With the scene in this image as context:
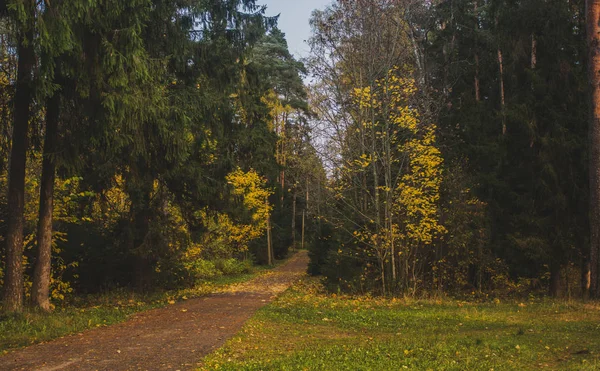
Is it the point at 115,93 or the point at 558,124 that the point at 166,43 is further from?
the point at 558,124

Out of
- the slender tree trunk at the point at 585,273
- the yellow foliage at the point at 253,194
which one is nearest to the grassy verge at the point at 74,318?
the yellow foliage at the point at 253,194

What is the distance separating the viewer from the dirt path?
20.7 feet

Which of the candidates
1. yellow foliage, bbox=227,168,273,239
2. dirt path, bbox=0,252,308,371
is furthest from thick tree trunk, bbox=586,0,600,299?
yellow foliage, bbox=227,168,273,239

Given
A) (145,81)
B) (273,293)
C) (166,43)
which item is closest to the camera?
(145,81)

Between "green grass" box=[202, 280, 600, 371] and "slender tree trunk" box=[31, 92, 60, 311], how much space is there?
171 inches

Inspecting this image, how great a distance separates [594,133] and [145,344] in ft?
34.3

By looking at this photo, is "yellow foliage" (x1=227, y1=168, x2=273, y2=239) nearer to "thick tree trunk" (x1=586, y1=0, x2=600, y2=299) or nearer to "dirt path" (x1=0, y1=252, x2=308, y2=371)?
"dirt path" (x1=0, y1=252, x2=308, y2=371)

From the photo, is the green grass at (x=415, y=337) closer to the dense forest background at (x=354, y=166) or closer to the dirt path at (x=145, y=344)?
the dirt path at (x=145, y=344)

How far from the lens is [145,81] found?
920 cm

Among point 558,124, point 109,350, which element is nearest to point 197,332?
point 109,350

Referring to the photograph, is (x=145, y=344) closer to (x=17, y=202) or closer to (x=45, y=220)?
(x=45, y=220)

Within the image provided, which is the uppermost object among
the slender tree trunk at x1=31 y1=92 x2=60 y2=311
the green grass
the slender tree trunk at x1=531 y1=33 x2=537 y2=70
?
the slender tree trunk at x1=531 y1=33 x2=537 y2=70

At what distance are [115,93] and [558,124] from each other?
38.7 feet

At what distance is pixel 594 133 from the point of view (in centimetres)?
1134
